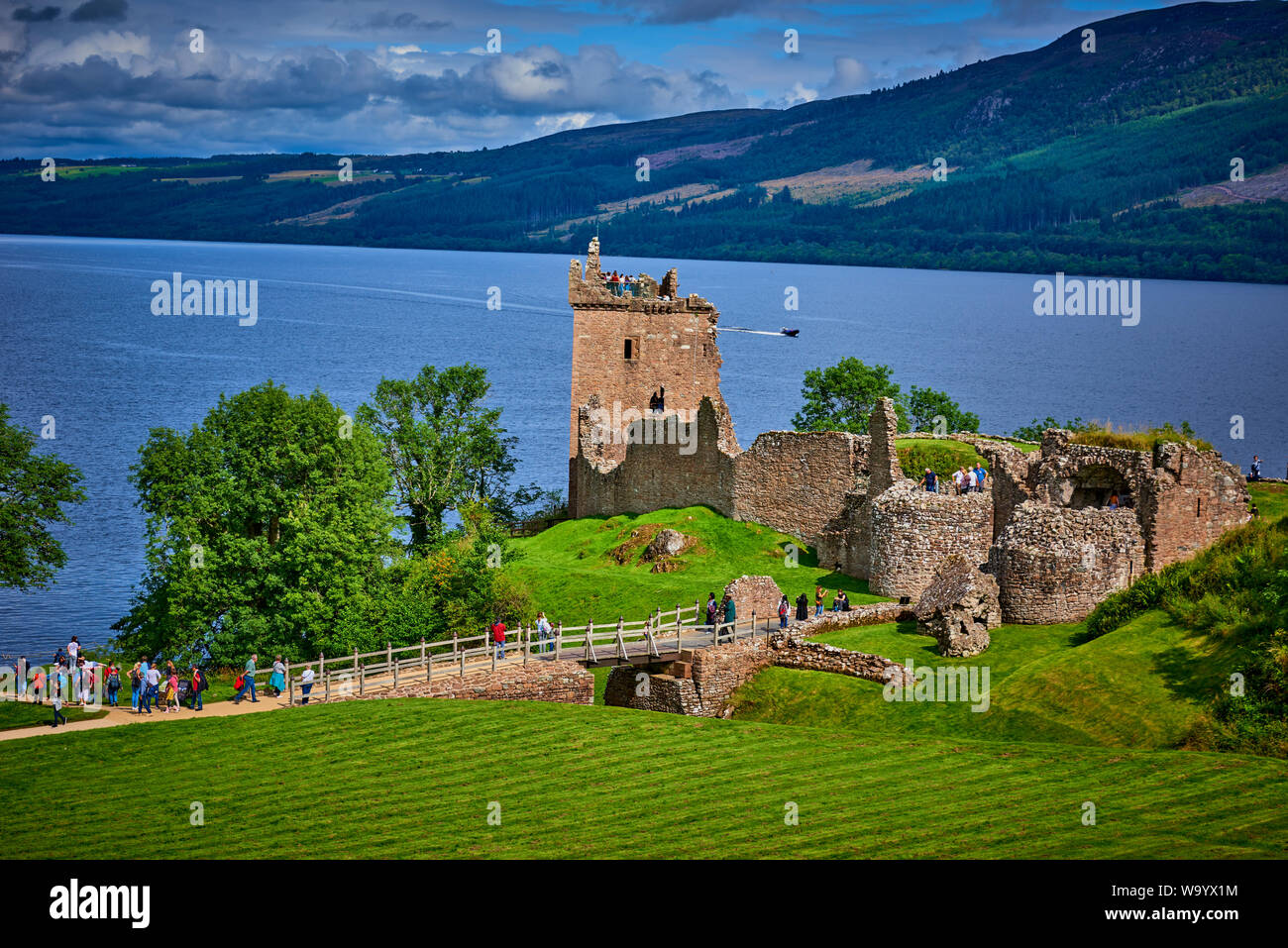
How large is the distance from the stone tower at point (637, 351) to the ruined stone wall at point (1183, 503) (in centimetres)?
2672

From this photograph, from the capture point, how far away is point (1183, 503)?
121 ft

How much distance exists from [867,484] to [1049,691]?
1562 centimetres

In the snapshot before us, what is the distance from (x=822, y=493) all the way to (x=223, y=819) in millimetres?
25760

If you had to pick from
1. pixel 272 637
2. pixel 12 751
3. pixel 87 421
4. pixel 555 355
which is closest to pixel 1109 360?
pixel 555 355

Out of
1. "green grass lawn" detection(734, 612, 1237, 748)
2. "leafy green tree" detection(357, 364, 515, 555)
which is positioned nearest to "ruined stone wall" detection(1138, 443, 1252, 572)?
"green grass lawn" detection(734, 612, 1237, 748)

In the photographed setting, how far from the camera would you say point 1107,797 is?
987 inches

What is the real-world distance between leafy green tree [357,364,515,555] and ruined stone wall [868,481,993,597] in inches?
1061

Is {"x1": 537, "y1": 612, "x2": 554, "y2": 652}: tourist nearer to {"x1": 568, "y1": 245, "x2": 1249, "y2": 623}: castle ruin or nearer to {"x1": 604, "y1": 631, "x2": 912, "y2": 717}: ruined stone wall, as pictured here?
{"x1": 604, "y1": 631, "x2": 912, "y2": 717}: ruined stone wall

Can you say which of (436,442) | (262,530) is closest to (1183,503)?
(262,530)

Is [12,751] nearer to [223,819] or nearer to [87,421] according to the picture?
[223,819]

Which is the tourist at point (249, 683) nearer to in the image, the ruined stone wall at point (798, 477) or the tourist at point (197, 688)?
the tourist at point (197, 688)

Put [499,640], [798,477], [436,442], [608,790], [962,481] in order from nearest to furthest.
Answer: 1. [608,790]
2. [499,640]
3. [962,481]
4. [798,477]
5. [436,442]

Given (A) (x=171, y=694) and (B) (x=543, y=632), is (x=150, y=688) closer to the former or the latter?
(A) (x=171, y=694)
